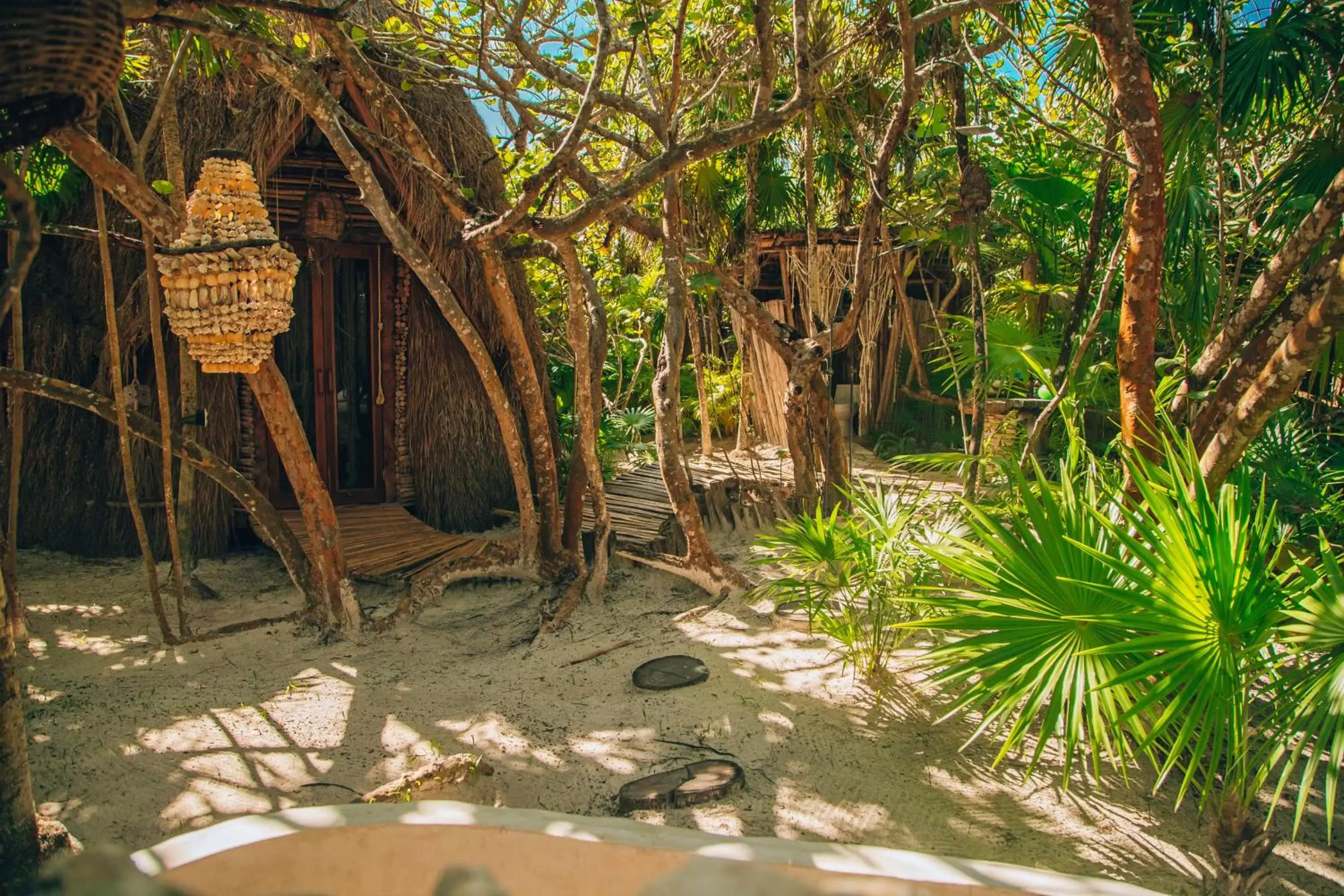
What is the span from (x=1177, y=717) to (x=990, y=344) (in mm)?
3189

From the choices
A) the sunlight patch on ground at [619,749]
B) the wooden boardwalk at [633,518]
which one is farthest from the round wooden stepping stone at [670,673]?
the wooden boardwalk at [633,518]

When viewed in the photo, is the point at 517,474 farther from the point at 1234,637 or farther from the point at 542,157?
the point at 542,157

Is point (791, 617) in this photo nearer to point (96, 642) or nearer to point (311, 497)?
point (311, 497)

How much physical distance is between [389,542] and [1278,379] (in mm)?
5058

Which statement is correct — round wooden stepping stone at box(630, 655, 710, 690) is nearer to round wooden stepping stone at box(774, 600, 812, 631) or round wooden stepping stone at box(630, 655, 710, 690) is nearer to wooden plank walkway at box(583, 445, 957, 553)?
round wooden stepping stone at box(774, 600, 812, 631)

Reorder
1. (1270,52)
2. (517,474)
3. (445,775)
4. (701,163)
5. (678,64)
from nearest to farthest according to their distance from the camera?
(445,775) → (678,64) → (1270,52) → (517,474) → (701,163)

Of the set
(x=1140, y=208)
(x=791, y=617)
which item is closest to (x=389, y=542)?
(x=791, y=617)

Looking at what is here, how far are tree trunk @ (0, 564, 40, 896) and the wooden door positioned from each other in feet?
15.1

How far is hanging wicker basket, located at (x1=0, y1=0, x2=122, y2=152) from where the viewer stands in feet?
4.52

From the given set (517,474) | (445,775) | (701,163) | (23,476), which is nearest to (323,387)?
(23,476)

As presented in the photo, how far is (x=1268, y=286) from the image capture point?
10.9ft

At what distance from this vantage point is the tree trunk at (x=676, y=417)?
4.92m

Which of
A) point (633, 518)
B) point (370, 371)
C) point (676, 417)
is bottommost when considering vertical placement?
point (633, 518)

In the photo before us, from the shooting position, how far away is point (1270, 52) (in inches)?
184
